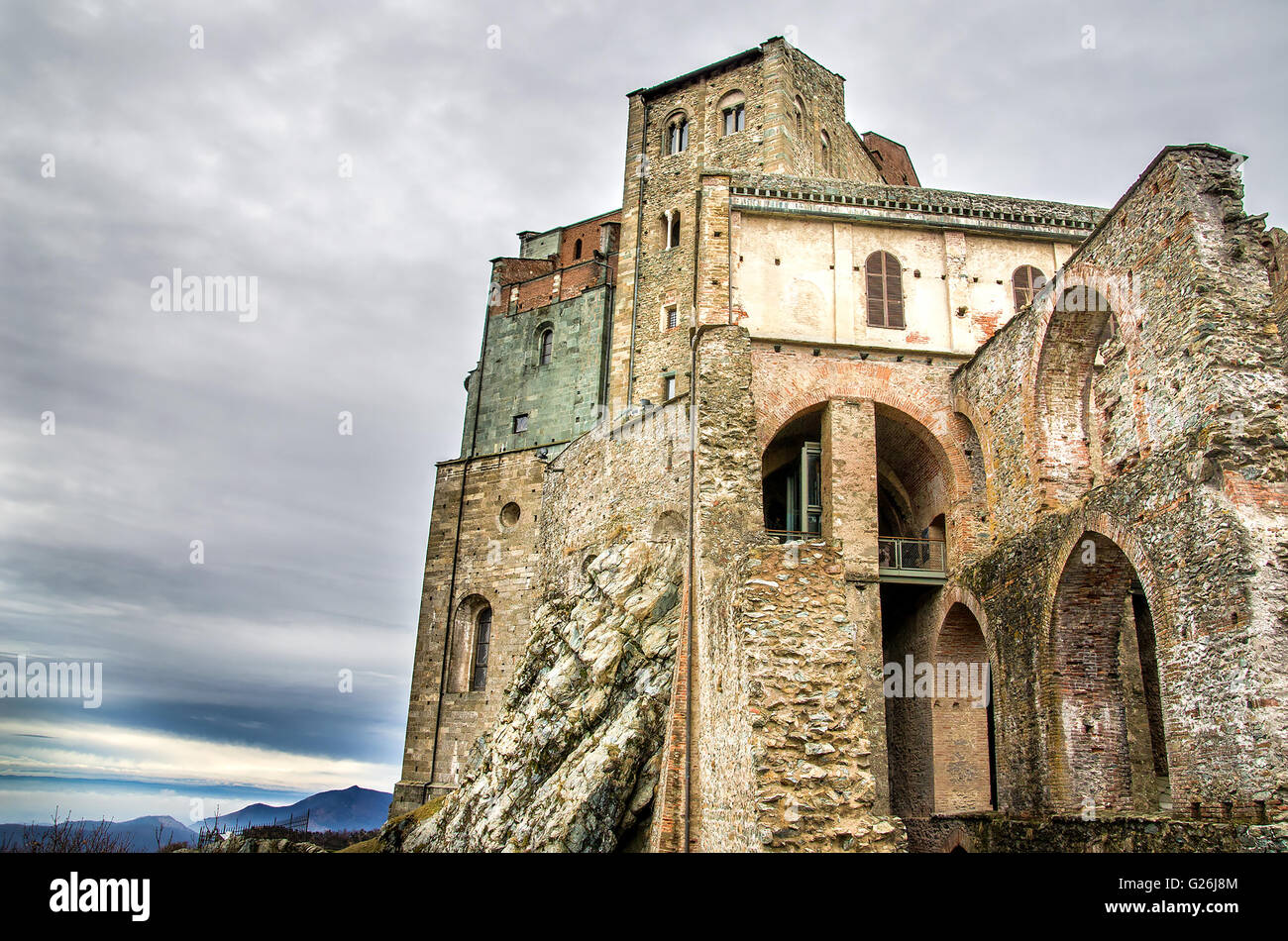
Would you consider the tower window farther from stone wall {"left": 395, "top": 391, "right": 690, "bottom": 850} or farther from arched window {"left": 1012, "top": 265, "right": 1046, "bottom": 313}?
stone wall {"left": 395, "top": 391, "right": 690, "bottom": 850}

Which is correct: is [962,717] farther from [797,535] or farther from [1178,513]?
[1178,513]

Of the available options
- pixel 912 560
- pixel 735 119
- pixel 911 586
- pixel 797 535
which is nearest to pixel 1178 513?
pixel 911 586

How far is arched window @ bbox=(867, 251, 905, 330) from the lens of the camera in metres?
19.6

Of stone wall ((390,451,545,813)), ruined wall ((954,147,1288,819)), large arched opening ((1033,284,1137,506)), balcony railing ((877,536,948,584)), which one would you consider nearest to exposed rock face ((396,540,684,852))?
balcony railing ((877,536,948,584))

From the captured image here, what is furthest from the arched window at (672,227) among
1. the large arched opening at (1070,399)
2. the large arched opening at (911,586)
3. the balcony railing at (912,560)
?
the large arched opening at (1070,399)

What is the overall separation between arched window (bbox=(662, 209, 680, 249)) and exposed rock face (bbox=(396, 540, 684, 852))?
10508 mm

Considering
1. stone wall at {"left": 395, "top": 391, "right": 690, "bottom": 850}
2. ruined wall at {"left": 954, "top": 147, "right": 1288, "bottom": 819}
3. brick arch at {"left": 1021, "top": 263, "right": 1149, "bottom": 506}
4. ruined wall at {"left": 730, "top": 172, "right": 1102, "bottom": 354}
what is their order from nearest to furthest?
ruined wall at {"left": 954, "top": 147, "right": 1288, "bottom": 819}
stone wall at {"left": 395, "top": 391, "right": 690, "bottom": 850}
brick arch at {"left": 1021, "top": 263, "right": 1149, "bottom": 506}
ruined wall at {"left": 730, "top": 172, "right": 1102, "bottom": 354}

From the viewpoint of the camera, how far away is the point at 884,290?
1980cm

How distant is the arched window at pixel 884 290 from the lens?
19.6m

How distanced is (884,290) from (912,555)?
5650mm

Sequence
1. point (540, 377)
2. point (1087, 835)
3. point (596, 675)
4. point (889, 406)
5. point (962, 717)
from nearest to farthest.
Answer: point (1087, 835) < point (962, 717) < point (596, 675) < point (889, 406) < point (540, 377)

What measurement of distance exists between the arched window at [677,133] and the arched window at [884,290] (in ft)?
34.7
